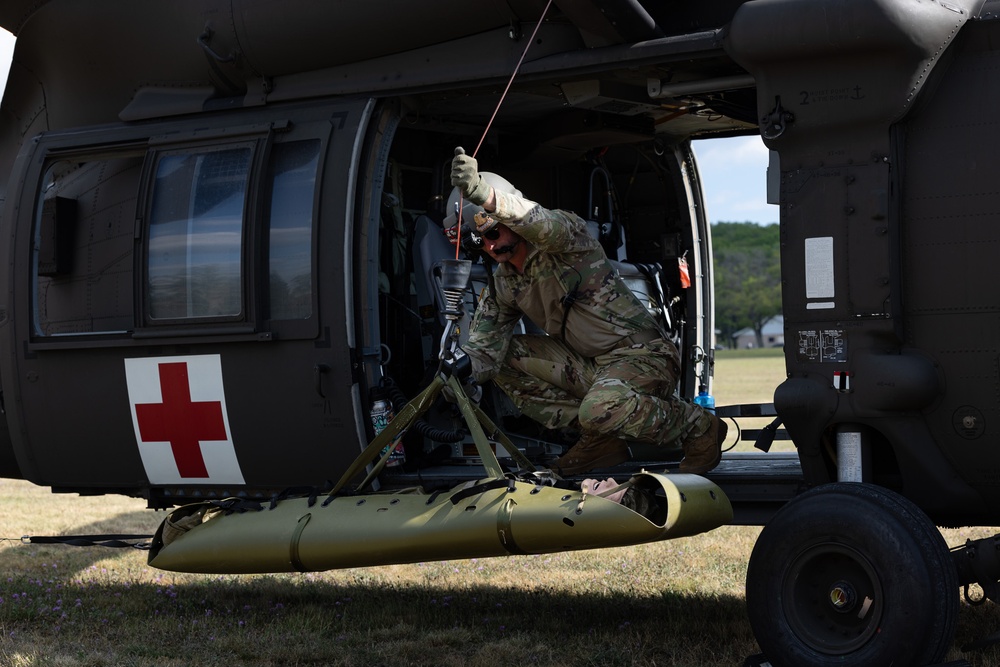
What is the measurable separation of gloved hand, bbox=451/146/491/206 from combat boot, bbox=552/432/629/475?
1299mm

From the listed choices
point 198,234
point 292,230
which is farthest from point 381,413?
point 198,234

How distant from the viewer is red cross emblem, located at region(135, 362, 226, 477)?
560cm

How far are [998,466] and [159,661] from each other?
11.3 feet

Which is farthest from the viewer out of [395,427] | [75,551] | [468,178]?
[75,551]

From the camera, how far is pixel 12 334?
6.04 m

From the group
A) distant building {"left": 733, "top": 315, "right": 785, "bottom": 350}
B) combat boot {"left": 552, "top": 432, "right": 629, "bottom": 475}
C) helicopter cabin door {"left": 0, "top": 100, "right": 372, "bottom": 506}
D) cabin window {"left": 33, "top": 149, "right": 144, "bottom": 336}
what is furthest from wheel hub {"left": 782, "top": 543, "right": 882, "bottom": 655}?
distant building {"left": 733, "top": 315, "right": 785, "bottom": 350}

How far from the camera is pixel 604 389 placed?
5.07m

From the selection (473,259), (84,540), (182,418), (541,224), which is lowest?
(84,540)

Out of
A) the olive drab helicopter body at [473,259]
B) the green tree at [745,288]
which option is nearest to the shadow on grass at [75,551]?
the olive drab helicopter body at [473,259]

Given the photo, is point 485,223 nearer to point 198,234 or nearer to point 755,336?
point 198,234

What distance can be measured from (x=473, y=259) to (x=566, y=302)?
1.02 m

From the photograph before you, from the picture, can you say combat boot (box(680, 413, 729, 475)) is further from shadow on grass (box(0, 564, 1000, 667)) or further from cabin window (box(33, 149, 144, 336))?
cabin window (box(33, 149, 144, 336))

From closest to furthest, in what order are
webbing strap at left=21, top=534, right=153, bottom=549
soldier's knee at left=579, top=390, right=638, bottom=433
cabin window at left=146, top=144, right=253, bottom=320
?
soldier's knee at left=579, top=390, right=638, bottom=433 → cabin window at left=146, top=144, right=253, bottom=320 → webbing strap at left=21, top=534, right=153, bottom=549

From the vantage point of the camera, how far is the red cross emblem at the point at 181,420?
18.4 ft
